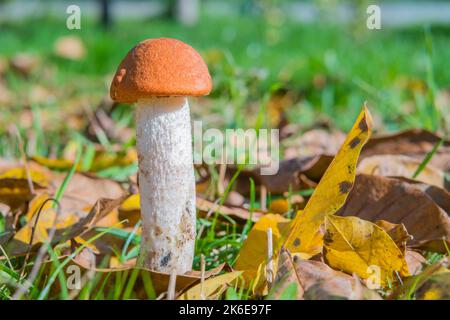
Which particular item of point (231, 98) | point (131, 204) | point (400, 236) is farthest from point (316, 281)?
point (231, 98)

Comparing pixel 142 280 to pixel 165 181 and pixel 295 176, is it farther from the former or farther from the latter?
pixel 295 176

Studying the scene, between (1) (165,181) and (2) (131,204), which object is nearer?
(1) (165,181)

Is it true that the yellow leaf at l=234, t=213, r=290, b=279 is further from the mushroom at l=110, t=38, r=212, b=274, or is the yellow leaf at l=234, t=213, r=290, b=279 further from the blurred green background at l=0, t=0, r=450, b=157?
the blurred green background at l=0, t=0, r=450, b=157

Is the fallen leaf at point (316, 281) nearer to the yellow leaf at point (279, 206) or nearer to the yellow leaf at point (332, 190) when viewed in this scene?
the yellow leaf at point (332, 190)

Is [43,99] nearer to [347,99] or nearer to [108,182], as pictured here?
[347,99]

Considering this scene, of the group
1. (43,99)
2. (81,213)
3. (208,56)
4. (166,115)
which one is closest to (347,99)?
(208,56)

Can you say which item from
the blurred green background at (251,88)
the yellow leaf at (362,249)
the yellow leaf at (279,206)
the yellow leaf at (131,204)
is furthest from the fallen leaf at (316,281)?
the blurred green background at (251,88)
